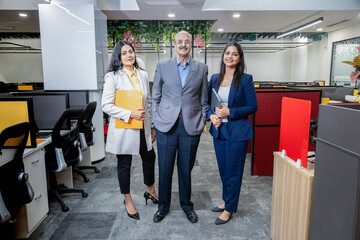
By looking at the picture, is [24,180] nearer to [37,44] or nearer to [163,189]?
[163,189]

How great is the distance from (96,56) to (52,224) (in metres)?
2.13

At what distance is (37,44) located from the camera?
36.8 feet

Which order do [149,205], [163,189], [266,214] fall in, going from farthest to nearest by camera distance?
[149,205]
[266,214]
[163,189]

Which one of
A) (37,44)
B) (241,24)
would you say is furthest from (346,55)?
(37,44)

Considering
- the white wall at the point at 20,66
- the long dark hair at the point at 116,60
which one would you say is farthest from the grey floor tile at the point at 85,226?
the white wall at the point at 20,66

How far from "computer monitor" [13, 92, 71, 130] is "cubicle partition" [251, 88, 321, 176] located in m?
2.04

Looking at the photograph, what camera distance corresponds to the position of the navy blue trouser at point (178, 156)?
1.92 metres

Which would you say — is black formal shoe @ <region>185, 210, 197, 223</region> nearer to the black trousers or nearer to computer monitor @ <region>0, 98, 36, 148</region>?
the black trousers

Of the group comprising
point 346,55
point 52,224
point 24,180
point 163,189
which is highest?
point 346,55

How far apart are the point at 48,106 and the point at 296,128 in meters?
2.26

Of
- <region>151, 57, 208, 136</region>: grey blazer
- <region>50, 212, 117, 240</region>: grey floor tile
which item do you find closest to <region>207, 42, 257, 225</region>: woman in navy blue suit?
<region>151, 57, 208, 136</region>: grey blazer

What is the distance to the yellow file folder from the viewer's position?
193cm

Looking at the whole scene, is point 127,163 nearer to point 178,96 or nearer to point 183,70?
point 178,96

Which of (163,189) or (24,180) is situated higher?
(24,180)
